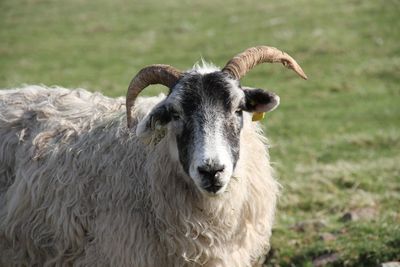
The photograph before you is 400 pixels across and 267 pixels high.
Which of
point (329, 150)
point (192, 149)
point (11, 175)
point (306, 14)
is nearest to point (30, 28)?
point (306, 14)

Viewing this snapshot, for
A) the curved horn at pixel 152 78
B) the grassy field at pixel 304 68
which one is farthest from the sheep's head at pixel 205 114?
the grassy field at pixel 304 68

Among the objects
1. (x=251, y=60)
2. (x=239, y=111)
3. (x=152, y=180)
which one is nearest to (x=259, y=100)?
(x=239, y=111)

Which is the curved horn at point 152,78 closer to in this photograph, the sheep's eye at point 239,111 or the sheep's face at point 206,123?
the sheep's face at point 206,123

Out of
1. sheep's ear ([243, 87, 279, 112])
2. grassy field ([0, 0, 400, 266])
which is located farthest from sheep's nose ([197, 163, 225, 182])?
grassy field ([0, 0, 400, 266])

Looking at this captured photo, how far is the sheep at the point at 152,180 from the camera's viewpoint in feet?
20.1

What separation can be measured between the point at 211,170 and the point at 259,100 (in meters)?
1.07

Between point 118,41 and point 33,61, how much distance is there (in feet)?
13.2

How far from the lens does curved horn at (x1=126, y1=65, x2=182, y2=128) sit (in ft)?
21.0

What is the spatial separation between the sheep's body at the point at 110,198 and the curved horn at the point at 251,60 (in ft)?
1.68

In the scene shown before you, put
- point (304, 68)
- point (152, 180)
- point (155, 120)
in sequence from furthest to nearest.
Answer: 1. point (304, 68)
2. point (152, 180)
3. point (155, 120)

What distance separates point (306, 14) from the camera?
100 ft

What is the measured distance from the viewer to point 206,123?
596cm

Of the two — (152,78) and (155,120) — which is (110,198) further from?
(152,78)

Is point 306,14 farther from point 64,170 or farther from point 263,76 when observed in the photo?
point 64,170
